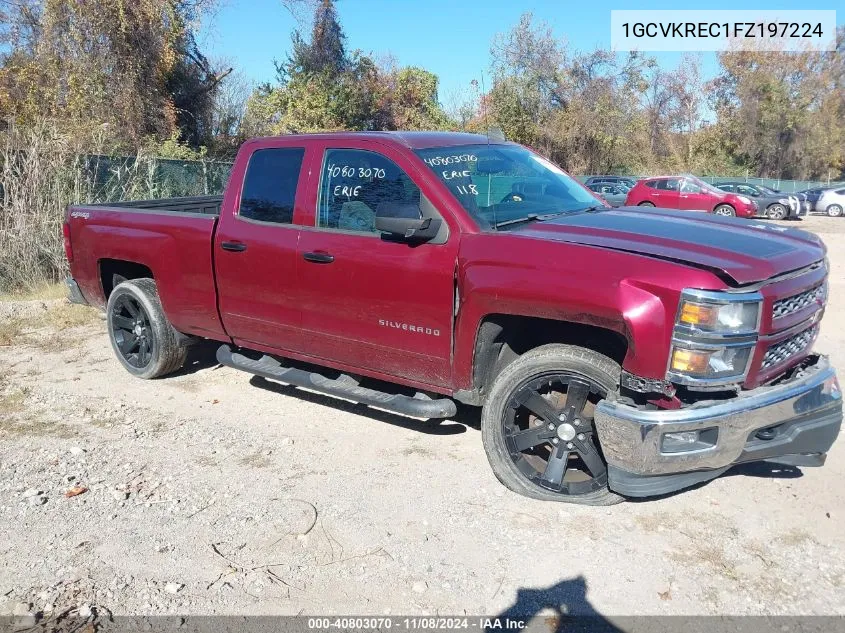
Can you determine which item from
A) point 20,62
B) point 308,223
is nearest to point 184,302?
point 308,223

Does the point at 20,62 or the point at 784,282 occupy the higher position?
the point at 20,62

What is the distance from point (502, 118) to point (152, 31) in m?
19.2

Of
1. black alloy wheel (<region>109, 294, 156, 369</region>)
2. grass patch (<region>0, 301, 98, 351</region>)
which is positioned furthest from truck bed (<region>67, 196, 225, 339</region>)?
grass patch (<region>0, 301, 98, 351</region>)

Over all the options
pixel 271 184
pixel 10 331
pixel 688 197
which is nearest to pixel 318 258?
pixel 271 184

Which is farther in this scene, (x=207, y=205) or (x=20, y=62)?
(x=20, y=62)

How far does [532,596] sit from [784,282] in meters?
1.89

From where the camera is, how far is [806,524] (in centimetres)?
372

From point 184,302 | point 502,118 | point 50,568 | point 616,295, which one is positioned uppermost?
point 502,118

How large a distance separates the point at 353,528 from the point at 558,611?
3.84 ft

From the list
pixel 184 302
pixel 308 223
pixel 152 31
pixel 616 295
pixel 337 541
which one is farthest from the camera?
pixel 152 31

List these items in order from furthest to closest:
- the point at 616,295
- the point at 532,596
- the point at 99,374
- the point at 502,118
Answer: the point at 502,118
the point at 99,374
the point at 616,295
the point at 532,596

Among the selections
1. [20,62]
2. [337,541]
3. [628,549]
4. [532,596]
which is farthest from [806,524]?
[20,62]

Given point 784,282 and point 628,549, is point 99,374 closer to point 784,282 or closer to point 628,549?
point 628,549

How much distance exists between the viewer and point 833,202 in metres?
29.6
